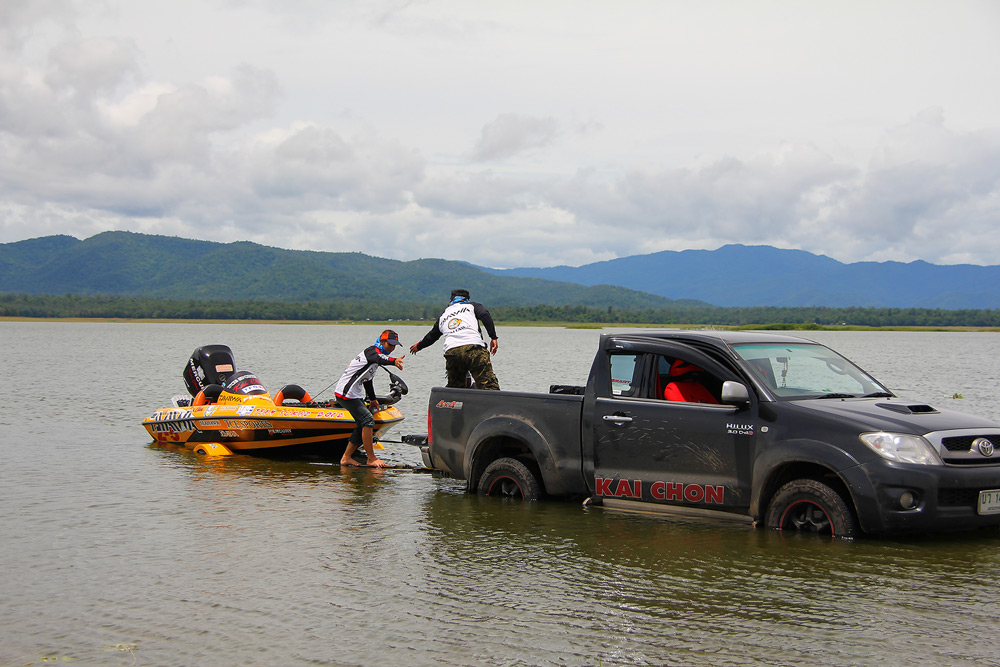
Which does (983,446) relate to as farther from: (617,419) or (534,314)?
(534,314)

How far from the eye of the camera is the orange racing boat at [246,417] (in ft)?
50.0

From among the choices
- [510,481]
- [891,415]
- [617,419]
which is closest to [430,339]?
[510,481]

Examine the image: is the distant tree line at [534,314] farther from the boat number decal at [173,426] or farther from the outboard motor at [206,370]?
the boat number decal at [173,426]

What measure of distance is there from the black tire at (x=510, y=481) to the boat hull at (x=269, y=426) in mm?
4958

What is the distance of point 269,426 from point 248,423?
475 mm

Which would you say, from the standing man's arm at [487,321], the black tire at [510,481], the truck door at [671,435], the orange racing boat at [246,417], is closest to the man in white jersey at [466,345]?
the standing man's arm at [487,321]

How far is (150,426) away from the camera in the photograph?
58.5 feet

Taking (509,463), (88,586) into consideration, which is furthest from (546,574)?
(88,586)

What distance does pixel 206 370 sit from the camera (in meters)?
17.6

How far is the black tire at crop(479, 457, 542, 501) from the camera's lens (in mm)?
9891

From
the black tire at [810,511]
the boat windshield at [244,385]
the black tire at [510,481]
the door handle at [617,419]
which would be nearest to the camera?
the black tire at [810,511]

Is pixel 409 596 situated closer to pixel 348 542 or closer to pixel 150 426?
pixel 348 542

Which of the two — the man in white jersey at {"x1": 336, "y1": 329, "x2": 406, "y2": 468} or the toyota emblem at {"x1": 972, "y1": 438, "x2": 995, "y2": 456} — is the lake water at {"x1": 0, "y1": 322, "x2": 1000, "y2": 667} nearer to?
the toyota emblem at {"x1": 972, "y1": 438, "x2": 995, "y2": 456}

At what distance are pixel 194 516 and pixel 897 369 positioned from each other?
4567 cm
